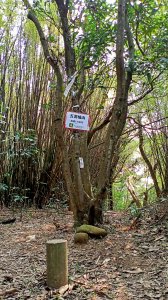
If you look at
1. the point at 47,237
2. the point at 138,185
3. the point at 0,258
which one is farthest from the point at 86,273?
the point at 138,185

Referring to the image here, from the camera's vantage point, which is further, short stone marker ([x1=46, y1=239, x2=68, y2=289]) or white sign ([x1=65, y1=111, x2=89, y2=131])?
white sign ([x1=65, y1=111, x2=89, y2=131])

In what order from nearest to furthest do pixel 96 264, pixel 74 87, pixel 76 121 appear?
1. pixel 96 264
2. pixel 76 121
3. pixel 74 87

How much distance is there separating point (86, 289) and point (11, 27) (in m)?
3.14

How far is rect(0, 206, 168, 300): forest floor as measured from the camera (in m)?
1.48

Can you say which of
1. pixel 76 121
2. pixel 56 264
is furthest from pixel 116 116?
pixel 56 264

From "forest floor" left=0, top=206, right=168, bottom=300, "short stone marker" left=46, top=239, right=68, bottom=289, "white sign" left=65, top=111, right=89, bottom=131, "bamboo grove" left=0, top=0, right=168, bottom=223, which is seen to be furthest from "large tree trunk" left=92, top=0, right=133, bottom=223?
"short stone marker" left=46, top=239, right=68, bottom=289

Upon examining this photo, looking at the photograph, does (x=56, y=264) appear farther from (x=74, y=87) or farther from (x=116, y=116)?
(x=74, y=87)

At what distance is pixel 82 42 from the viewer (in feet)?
8.36

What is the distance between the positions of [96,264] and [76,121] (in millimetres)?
958

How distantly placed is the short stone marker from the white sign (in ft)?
3.08

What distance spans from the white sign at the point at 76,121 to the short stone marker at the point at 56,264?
0.94 meters

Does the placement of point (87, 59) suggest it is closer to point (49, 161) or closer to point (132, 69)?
point (132, 69)

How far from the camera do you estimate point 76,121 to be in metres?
2.27

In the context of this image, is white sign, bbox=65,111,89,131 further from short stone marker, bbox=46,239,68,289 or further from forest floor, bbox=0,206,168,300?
short stone marker, bbox=46,239,68,289
